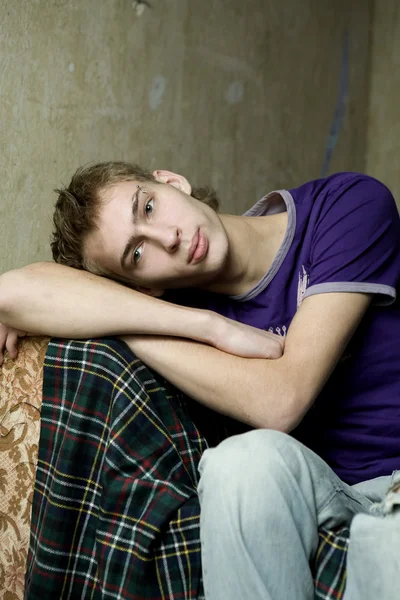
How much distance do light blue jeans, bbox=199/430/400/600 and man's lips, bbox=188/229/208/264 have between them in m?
0.43

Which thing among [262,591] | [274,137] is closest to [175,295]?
[262,591]

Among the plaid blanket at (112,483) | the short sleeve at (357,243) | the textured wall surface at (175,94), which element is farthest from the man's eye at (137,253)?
the textured wall surface at (175,94)

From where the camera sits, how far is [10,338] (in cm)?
137

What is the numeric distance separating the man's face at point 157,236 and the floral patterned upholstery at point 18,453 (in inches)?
9.4

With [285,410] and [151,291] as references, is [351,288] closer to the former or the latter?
[285,410]

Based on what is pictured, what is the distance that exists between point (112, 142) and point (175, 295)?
799mm

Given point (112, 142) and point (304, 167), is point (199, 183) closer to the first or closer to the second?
point (112, 142)

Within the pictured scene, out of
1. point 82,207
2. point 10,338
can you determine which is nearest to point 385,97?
point 82,207

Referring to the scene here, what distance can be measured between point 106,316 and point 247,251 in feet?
1.16

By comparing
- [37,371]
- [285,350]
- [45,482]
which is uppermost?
Result: [285,350]

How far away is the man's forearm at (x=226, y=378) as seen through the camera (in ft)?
3.98

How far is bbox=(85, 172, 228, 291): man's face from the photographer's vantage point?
1.38 m

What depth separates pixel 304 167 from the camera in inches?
125

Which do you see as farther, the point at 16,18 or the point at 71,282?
the point at 16,18
